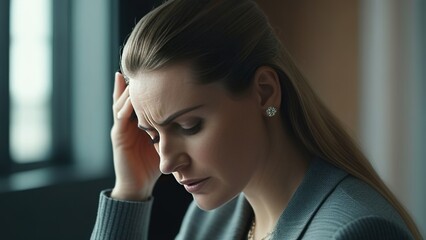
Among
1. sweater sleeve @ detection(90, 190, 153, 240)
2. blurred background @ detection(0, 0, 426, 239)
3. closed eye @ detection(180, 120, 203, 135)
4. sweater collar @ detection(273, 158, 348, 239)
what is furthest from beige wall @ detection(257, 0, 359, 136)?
closed eye @ detection(180, 120, 203, 135)

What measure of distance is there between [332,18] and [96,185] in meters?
1.37

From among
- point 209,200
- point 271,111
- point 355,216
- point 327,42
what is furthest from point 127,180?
point 327,42

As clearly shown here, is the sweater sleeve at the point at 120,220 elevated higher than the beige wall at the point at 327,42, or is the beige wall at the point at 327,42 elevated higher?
the beige wall at the point at 327,42

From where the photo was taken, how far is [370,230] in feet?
3.18

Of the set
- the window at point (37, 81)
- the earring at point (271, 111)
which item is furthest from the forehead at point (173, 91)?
the window at point (37, 81)

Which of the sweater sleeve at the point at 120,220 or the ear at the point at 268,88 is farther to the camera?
the sweater sleeve at the point at 120,220

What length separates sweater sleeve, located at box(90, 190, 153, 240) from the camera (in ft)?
4.51

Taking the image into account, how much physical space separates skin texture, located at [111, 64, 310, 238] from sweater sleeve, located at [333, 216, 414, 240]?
0.74 feet

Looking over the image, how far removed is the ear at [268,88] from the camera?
1.10m

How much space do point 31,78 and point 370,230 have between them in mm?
1346

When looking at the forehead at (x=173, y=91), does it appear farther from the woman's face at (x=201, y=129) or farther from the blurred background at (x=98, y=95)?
the blurred background at (x=98, y=95)

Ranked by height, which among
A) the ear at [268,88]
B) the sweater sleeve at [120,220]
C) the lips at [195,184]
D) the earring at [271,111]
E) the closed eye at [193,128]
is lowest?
the sweater sleeve at [120,220]

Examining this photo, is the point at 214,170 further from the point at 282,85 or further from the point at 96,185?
the point at 96,185

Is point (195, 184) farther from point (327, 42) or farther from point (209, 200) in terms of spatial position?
point (327, 42)
